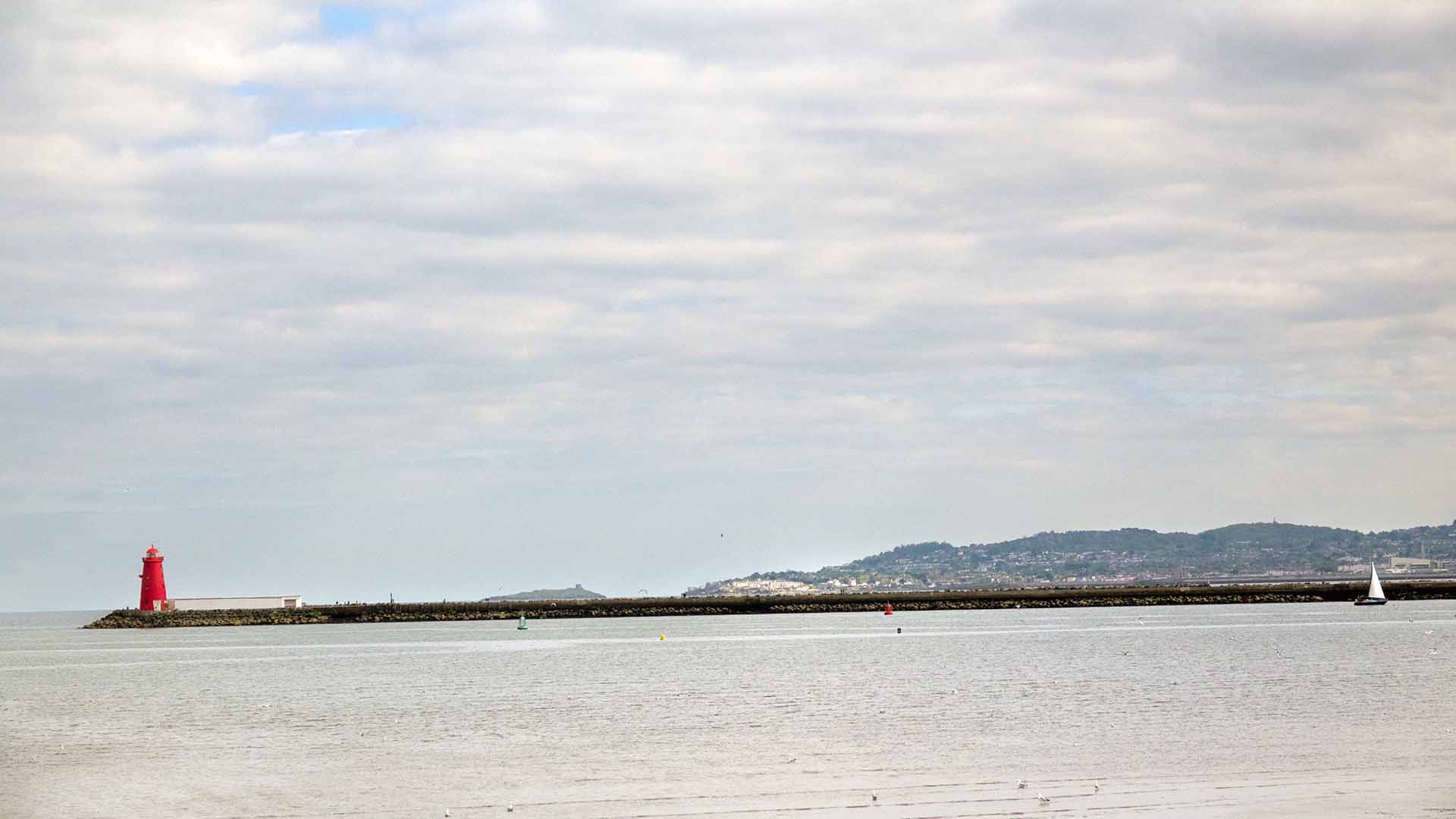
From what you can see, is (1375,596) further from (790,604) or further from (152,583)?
(152,583)

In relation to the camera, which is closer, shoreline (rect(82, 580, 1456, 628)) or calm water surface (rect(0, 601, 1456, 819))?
calm water surface (rect(0, 601, 1456, 819))

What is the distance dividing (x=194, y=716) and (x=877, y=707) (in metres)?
22.6

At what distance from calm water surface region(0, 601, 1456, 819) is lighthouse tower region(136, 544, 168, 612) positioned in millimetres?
37646

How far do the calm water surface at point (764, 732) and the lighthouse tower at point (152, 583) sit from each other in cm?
3765

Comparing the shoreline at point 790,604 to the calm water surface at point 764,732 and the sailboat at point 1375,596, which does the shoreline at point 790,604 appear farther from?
the calm water surface at point 764,732

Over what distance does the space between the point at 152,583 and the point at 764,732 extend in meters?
99.9

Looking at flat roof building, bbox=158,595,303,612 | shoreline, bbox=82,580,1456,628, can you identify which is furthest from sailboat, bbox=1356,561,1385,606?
flat roof building, bbox=158,595,303,612

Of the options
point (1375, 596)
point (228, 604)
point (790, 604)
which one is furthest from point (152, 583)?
point (1375, 596)

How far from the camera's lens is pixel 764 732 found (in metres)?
40.7

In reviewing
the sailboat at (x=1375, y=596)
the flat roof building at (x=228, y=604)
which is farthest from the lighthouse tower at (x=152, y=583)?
the sailboat at (x=1375, y=596)

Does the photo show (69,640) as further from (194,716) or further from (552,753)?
(552,753)

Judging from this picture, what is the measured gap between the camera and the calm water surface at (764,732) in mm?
28953

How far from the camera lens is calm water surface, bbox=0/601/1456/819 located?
29.0 metres

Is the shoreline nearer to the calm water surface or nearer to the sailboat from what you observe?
the sailboat
